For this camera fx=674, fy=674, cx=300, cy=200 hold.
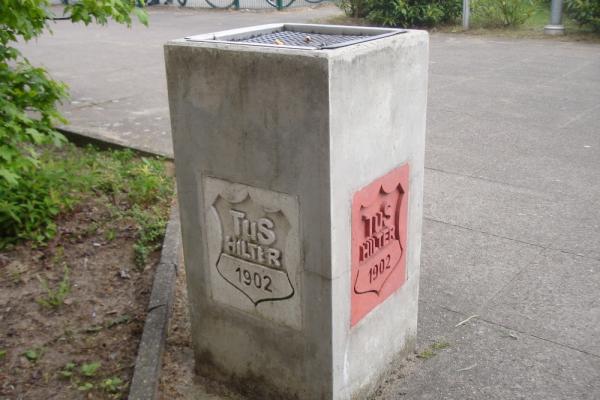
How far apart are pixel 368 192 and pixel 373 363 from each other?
823mm

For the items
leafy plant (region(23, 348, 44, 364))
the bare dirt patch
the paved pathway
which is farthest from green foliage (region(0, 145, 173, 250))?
leafy plant (region(23, 348, 44, 364))

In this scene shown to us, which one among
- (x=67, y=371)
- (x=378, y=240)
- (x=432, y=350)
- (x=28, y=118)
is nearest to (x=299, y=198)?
(x=378, y=240)

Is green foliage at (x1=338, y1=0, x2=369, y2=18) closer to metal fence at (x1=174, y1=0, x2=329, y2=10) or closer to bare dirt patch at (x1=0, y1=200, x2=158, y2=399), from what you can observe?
metal fence at (x1=174, y1=0, x2=329, y2=10)

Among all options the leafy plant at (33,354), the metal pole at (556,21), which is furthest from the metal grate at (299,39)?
the metal pole at (556,21)

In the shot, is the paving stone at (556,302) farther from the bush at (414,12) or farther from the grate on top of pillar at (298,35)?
the bush at (414,12)

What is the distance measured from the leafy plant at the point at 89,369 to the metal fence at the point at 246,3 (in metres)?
16.8

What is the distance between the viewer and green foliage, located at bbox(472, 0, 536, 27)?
12.9 m

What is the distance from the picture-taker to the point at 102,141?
257 inches

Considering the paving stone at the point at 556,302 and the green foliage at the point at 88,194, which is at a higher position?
the green foliage at the point at 88,194

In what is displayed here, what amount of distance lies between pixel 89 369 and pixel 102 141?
3692 millimetres

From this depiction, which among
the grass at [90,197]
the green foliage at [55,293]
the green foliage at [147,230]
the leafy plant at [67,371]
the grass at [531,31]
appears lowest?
the leafy plant at [67,371]

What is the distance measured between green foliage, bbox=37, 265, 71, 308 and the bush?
10787mm

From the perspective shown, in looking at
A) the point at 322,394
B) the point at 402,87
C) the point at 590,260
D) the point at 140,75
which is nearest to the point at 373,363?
the point at 322,394

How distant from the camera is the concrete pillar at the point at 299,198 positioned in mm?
2402
